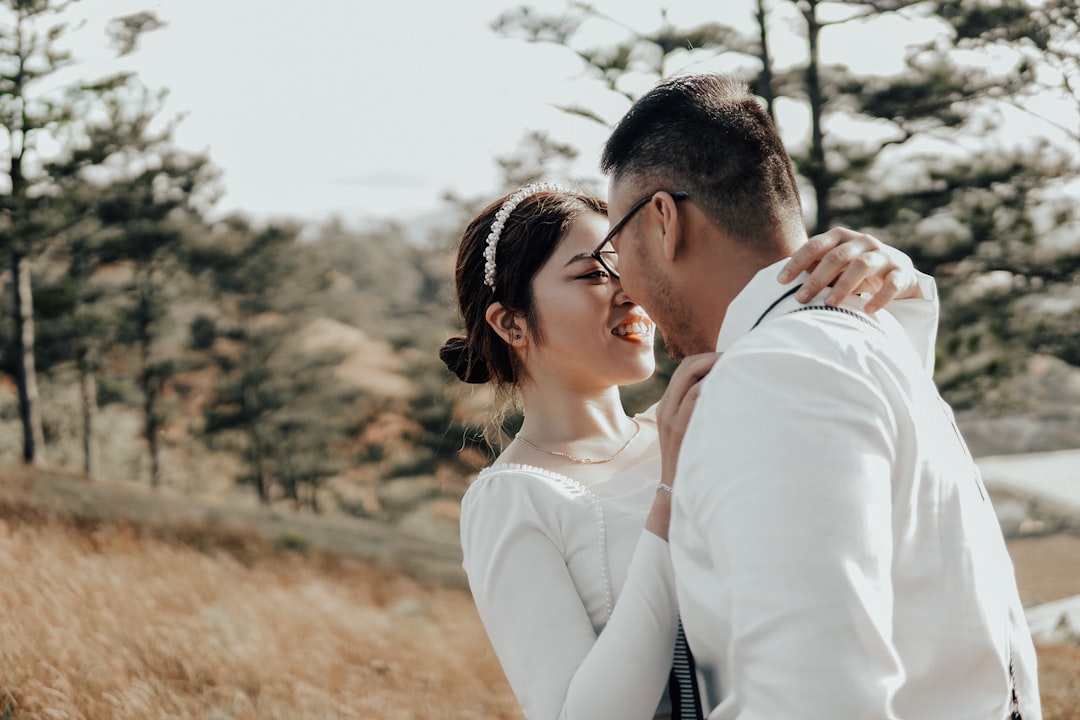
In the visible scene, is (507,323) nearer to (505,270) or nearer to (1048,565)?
(505,270)

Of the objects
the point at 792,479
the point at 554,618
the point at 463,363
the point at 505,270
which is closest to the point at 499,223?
the point at 505,270

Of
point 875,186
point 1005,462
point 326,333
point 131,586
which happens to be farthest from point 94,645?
point 326,333

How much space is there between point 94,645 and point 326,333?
28.3m

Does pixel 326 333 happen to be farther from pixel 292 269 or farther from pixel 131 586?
pixel 131 586

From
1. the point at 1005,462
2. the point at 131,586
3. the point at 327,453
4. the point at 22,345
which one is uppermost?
the point at 131,586

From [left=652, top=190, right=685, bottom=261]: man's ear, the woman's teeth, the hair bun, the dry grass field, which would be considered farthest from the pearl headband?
the dry grass field

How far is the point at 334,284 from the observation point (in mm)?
36250

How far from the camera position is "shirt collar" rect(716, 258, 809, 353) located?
161 cm

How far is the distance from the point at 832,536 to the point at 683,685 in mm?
696

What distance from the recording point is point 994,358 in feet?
48.3

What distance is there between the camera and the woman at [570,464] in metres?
1.89

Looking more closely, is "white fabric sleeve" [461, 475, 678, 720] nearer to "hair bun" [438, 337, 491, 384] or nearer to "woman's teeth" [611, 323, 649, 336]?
"woman's teeth" [611, 323, 649, 336]

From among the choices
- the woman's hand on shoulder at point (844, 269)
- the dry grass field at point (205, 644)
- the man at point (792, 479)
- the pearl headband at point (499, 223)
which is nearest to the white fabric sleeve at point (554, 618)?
the man at point (792, 479)

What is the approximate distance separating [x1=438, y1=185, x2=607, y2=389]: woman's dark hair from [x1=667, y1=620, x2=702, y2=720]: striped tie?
1.09 m
